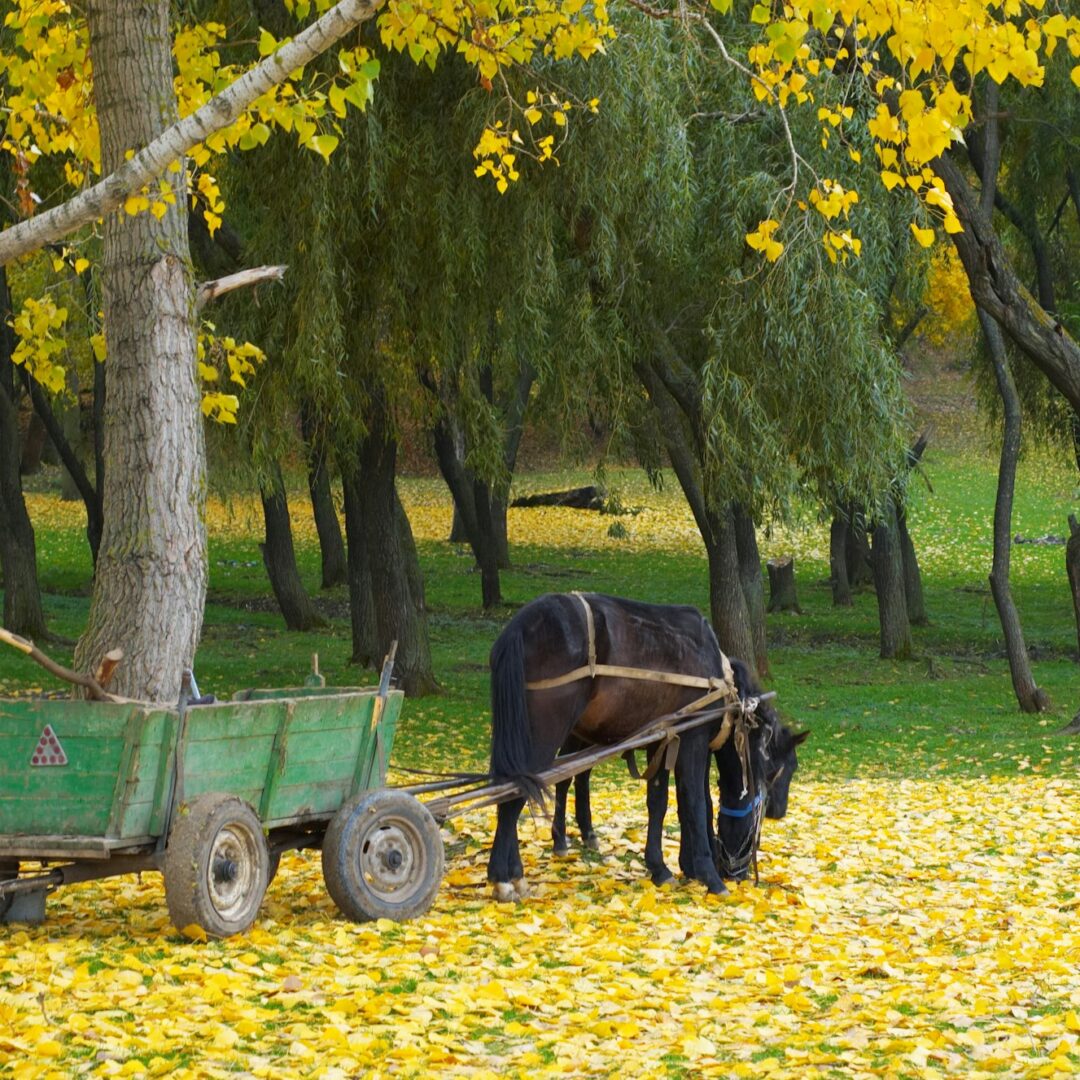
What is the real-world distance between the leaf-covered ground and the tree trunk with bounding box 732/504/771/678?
31.2ft

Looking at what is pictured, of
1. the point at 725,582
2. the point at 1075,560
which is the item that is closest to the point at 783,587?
the point at 1075,560

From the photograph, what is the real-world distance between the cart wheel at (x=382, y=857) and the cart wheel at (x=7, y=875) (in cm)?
133

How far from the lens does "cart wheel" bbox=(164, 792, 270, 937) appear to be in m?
6.34

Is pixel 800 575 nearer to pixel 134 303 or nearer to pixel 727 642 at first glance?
pixel 727 642

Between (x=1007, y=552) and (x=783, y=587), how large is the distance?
1205 cm

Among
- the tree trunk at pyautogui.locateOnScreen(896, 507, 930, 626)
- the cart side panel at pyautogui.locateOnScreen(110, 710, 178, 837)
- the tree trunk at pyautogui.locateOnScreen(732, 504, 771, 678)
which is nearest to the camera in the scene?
the cart side panel at pyautogui.locateOnScreen(110, 710, 178, 837)

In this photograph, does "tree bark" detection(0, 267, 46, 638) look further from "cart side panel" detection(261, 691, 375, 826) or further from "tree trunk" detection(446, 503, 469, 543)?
"tree trunk" detection(446, 503, 469, 543)

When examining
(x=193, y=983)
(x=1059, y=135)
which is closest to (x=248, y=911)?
(x=193, y=983)

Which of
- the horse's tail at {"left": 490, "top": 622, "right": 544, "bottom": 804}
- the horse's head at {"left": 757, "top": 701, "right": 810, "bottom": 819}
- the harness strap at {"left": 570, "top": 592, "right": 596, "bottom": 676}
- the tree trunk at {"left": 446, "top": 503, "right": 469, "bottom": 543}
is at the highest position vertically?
the tree trunk at {"left": 446, "top": 503, "right": 469, "bottom": 543}

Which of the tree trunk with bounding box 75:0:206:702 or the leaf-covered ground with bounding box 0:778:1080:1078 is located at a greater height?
the tree trunk with bounding box 75:0:206:702

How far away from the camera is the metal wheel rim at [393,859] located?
7250mm

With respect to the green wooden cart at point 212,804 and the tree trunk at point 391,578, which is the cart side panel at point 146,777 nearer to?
the green wooden cart at point 212,804

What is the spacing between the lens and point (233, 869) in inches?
262

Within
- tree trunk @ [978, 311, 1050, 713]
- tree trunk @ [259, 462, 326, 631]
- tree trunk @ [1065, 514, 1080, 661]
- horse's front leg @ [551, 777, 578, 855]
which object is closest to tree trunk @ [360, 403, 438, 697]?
tree trunk @ [259, 462, 326, 631]
